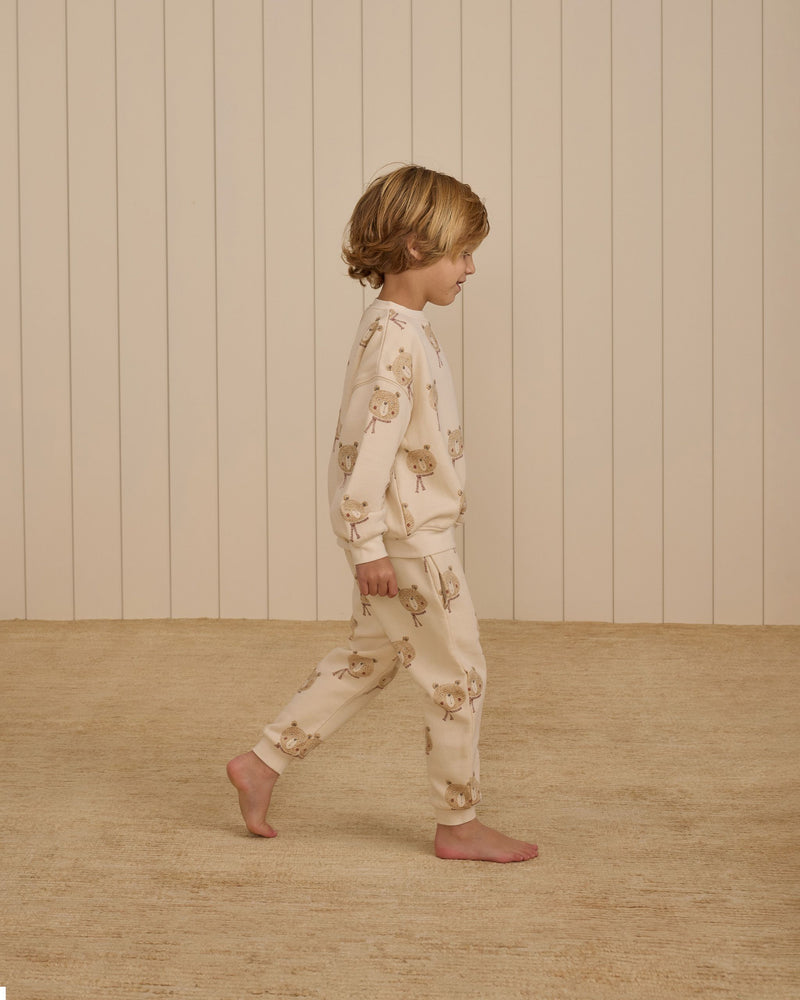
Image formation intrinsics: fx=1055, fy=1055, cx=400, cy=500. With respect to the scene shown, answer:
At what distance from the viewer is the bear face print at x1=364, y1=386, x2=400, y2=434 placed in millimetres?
1354

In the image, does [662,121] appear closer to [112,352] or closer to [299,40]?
[299,40]

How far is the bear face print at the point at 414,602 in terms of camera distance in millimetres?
1396

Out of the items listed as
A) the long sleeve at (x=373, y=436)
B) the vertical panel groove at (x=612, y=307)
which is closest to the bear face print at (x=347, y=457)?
the long sleeve at (x=373, y=436)

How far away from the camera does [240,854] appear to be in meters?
1.43

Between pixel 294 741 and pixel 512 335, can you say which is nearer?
pixel 294 741

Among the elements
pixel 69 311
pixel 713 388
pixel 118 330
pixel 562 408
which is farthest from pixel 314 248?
pixel 713 388

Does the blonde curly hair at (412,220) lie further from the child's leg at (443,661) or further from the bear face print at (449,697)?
the bear face print at (449,697)

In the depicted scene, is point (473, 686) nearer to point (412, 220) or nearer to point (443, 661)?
point (443, 661)

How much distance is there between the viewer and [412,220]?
142 cm

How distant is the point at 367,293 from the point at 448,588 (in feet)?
5.48

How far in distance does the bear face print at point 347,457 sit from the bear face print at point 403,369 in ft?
0.33

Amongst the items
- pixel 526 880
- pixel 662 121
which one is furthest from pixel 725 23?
pixel 526 880

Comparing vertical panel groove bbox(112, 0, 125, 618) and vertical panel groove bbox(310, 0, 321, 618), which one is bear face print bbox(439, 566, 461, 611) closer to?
vertical panel groove bbox(310, 0, 321, 618)

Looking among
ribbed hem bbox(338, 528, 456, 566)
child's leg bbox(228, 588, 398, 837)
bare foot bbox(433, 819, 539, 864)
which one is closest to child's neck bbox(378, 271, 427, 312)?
ribbed hem bbox(338, 528, 456, 566)
